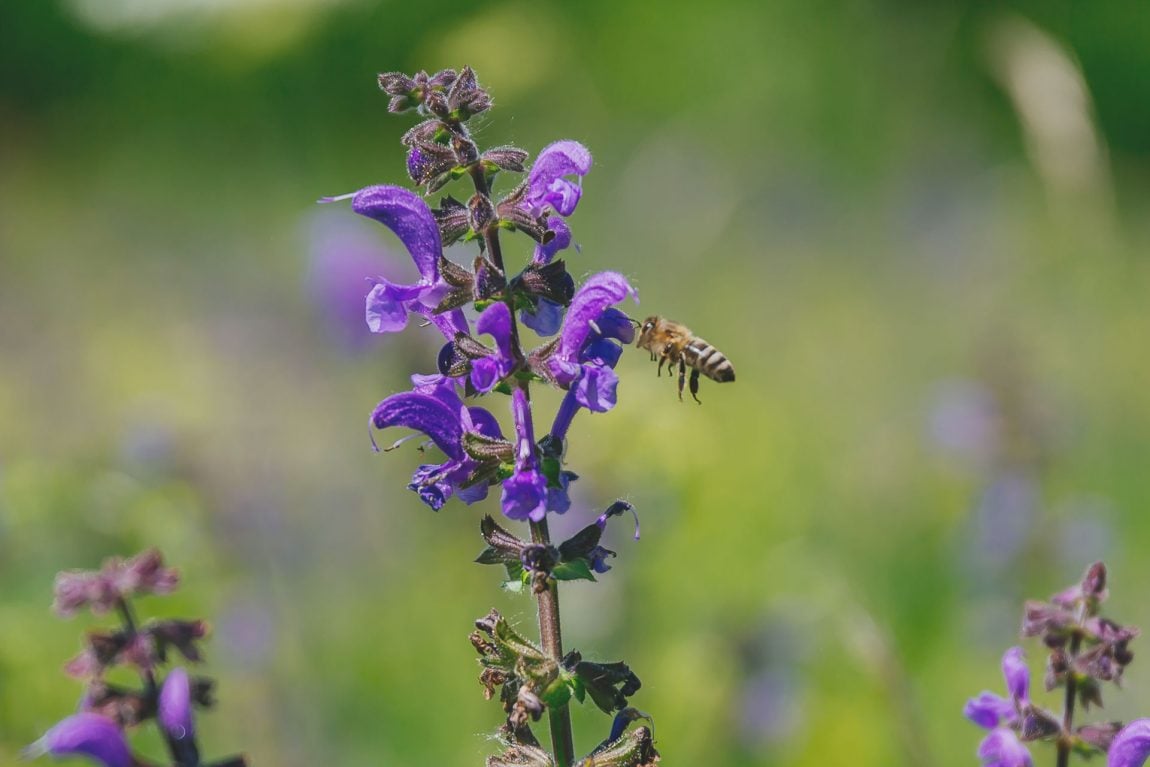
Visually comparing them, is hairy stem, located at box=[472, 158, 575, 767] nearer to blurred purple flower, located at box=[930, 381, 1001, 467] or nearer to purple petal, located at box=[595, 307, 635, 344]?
purple petal, located at box=[595, 307, 635, 344]

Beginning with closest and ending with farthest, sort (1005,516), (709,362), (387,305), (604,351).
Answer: (387,305) → (604,351) → (709,362) → (1005,516)

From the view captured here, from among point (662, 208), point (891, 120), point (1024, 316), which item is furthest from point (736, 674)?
point (891, 120)

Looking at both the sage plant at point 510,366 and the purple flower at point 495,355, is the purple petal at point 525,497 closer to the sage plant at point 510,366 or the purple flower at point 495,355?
the sage plant at point 510,366

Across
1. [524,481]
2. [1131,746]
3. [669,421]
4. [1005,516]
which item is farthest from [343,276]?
[1131,746]

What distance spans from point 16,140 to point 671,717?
15589 millimetres

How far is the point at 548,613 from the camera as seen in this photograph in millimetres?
1716

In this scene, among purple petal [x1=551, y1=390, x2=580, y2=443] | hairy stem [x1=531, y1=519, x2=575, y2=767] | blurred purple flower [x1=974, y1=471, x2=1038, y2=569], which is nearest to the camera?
hairy stem [x1=531, y1=519, x2=575, y2=767]

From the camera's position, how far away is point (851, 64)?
13.6m

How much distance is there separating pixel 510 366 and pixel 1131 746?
88 cm

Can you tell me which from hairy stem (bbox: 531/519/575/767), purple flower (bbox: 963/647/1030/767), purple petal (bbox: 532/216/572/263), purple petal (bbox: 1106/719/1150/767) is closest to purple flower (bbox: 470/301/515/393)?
purple petal (bbox: 532/216/572/263)

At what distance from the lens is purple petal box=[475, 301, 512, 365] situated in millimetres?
1732

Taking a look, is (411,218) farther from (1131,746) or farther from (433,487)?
(1131,746)

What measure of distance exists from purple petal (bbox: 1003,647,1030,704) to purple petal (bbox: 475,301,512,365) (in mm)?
729

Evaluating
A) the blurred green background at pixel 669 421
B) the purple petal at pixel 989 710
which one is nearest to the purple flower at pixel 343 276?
the blurred green background at pixel 669 421
